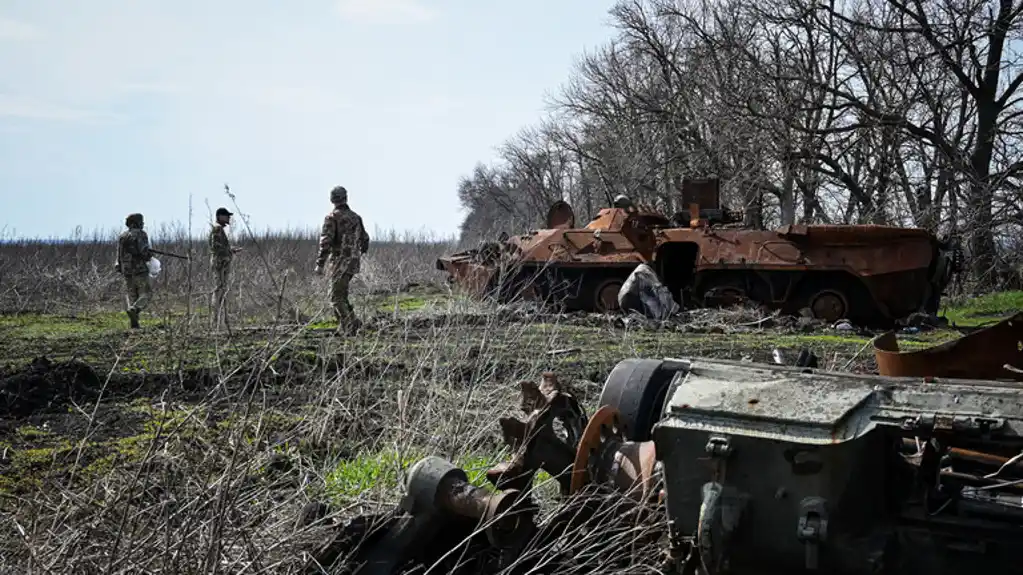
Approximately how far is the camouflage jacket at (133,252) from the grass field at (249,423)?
2553mm

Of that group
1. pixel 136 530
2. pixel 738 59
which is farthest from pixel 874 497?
pixel 738 59

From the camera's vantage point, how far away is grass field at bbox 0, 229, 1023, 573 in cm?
327

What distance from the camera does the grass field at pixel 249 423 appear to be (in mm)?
3270

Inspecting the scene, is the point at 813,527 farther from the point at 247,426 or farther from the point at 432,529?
the point at 247,426

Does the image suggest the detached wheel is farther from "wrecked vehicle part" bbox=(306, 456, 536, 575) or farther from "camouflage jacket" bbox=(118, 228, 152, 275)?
"wrecked vehicle part" bbox=(306, 456, 536, 575)

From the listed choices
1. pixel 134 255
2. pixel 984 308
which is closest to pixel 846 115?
pixel 984 308

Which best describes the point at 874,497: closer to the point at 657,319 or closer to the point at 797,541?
the point at 797,541

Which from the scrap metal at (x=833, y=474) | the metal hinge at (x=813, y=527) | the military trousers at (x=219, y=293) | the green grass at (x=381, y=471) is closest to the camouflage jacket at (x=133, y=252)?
the military trousers at (x=219, y=293)

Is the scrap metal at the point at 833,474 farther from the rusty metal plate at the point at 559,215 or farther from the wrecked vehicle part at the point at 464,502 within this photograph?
the rusty metal plate at the point at 559,215

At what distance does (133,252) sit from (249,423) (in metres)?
11.9

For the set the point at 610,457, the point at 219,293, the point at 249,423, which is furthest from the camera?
the point at 219,293

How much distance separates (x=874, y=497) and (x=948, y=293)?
768 inches

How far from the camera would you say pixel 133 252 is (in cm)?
1480

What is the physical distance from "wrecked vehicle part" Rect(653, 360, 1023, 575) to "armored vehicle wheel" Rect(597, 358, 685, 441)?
0.70 meters
